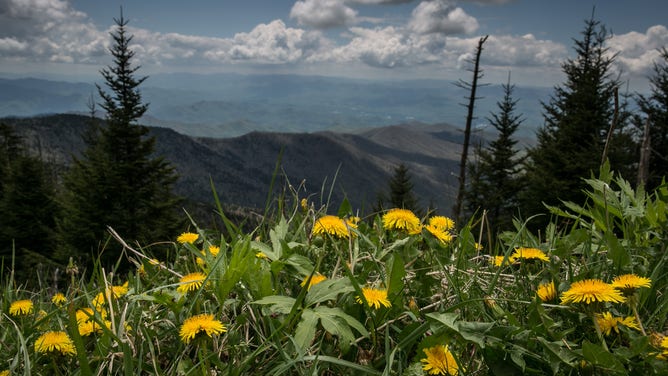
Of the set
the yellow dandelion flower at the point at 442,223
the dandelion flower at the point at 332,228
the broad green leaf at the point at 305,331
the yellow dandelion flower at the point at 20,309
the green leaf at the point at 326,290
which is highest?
the dandelion flower at the point at 332,228

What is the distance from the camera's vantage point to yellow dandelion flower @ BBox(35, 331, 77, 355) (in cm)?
137

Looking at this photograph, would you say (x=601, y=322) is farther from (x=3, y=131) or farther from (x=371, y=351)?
(x=3, y=131)

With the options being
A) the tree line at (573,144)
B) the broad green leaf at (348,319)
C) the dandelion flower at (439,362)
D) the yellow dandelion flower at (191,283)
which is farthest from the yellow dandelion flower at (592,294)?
the tree line at (573,144)

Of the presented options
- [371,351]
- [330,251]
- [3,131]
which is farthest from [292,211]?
[3,131]

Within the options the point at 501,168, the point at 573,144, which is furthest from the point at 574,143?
the point at 501,168

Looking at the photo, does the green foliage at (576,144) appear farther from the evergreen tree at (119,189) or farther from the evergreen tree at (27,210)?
the evergreen tree at (27,210)

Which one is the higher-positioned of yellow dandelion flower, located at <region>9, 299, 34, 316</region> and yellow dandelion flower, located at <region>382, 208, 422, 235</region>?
yellow dandelion flower, located at <region>382, 208, 422, 235</region>

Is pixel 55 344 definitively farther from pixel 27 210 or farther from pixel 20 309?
pixel 27 210

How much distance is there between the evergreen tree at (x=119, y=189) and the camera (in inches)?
1196

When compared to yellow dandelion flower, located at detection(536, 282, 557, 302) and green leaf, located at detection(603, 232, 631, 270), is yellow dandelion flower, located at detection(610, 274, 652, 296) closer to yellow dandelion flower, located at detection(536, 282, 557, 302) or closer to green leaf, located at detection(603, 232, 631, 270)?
yellow dandelion flower, located at detection(536, 282, 557, 302)

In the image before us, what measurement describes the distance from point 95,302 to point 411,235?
1.41 m

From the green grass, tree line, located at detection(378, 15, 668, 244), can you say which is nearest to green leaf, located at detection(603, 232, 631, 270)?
the green grass

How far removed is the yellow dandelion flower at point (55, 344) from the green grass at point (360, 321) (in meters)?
0.03

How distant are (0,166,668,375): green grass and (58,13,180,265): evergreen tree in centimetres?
2987
